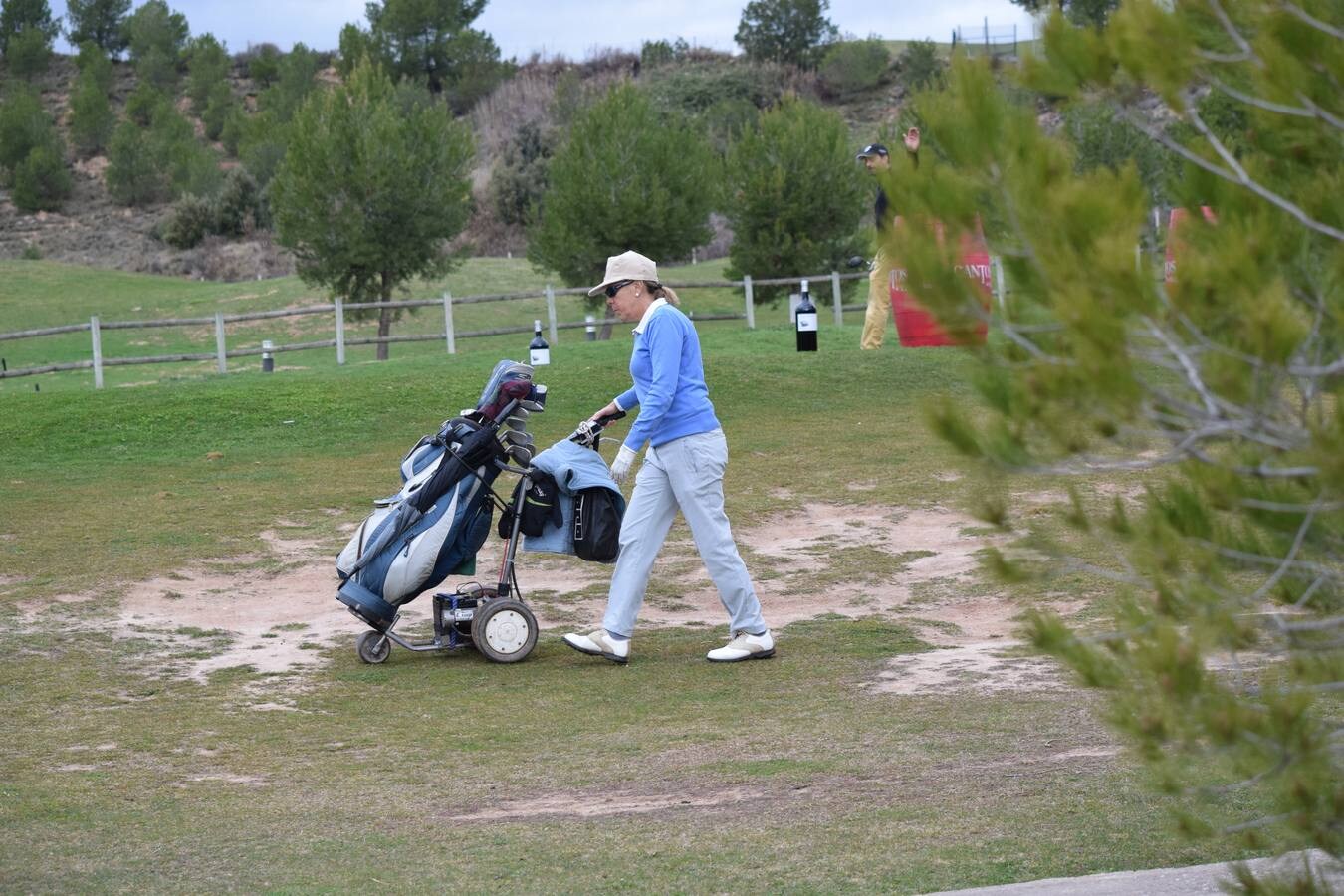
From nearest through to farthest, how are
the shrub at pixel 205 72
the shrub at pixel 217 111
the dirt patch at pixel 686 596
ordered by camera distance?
the dirt patch at pixel 686 596, the shrub at pixel 217 111, the shrub at pixel 205 72

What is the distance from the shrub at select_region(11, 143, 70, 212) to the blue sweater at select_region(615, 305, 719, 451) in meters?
65.4

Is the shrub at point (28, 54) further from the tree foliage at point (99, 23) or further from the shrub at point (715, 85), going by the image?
the shrub at point (715, 85)

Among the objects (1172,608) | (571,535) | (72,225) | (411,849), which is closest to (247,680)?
(571,535)

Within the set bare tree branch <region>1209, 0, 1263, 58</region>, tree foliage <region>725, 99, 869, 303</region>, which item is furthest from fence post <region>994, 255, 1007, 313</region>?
tree foliage <region>725, 99, 869, 303</region>

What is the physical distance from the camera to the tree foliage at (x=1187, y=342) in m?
2.68

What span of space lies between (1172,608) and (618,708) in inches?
180

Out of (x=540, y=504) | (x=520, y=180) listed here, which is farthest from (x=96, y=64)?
(x=540, y=504)

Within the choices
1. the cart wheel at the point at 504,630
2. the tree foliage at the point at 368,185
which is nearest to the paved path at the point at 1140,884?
the cart wheel at the point at 504,630

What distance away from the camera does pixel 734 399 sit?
1748 centimetres

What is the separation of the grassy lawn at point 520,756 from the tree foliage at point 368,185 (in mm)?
19850

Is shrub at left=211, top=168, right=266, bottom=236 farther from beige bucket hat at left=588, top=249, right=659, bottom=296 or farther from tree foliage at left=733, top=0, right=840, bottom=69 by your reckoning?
beige bucket hat at left=588, top=249, right=659, bottom=296

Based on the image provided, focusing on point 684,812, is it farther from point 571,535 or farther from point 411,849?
point 571,535

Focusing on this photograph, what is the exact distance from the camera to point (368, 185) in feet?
106

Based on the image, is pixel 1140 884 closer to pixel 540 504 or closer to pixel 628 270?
pixel 540 504
